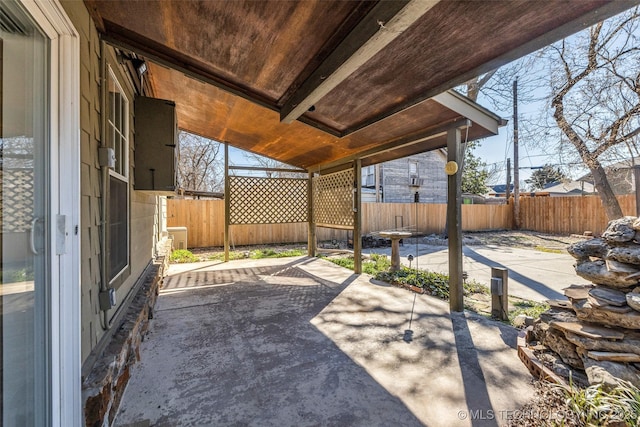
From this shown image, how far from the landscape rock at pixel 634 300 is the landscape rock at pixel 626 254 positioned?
0.21m

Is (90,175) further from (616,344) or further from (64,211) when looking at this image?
(616,344)

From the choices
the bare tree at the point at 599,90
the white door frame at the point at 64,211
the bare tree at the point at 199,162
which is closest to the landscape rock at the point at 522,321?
the white door frame at the point at 64,211

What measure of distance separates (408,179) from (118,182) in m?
16.2

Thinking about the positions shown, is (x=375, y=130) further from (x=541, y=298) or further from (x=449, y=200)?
(x=541, y=298)

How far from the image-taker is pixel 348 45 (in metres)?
1.74

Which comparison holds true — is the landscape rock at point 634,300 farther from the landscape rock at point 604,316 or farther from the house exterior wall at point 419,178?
the house exterior wall at point 419,178

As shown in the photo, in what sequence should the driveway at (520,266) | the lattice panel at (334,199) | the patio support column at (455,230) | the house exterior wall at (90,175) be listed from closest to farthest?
the house exterior wall at (90,175) < the patio support column at (455,230) < the driveway at (520,266) < the lattice panel at (334,199)

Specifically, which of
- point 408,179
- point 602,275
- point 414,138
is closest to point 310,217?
point 414,138

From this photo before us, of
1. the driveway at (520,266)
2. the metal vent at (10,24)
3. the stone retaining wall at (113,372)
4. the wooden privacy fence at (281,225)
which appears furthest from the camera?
the wooden privacy fence at (281,225)

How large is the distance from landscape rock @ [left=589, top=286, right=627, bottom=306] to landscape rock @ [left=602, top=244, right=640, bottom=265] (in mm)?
222

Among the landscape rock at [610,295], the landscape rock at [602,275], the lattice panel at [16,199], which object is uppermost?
the lattice panel at [16,199]

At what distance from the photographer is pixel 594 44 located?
6648mm

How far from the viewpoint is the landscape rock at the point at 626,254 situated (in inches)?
72.3

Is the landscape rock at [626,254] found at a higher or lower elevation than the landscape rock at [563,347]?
higher
